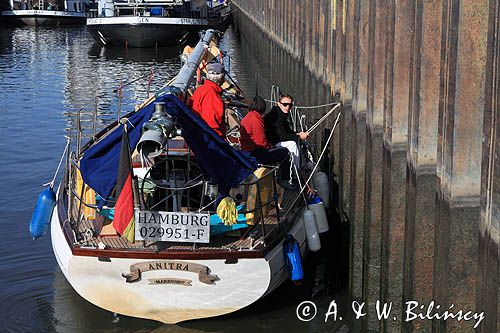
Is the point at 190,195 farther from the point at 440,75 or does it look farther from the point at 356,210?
the point at 440,75

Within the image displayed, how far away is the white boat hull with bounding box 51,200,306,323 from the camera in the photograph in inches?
368

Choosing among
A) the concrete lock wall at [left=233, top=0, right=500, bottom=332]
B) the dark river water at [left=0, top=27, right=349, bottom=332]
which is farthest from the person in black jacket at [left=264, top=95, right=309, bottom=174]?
the dark river water at [left=0, top=27, right=349, bottom=332]

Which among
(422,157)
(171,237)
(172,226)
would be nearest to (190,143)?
(172,226)

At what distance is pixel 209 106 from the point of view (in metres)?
10.4

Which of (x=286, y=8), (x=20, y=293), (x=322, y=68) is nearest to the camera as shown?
(x=20, y=293)

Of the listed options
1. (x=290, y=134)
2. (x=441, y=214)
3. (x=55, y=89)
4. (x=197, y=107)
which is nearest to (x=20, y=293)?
(x=197, y=107)

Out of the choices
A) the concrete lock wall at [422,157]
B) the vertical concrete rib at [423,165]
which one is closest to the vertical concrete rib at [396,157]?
the concrete lock wall at [422,157]

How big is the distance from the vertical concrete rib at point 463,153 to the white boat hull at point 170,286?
2942 mm

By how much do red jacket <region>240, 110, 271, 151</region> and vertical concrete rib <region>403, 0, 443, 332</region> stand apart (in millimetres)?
3467

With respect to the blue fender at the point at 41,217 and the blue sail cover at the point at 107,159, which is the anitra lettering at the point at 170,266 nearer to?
the blue sail cover at the point at 107,159

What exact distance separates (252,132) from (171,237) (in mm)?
2663

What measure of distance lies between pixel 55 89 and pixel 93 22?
61.8ft

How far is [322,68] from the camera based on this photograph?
653 inches

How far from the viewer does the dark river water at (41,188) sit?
10406mm
